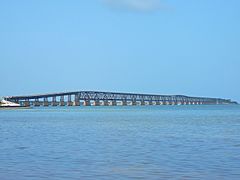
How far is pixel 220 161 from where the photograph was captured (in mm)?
22703

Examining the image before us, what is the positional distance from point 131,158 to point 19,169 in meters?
5.44

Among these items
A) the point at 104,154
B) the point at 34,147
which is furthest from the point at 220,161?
the point at 34,147

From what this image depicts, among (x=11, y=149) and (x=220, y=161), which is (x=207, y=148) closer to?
(x=220, y=161)

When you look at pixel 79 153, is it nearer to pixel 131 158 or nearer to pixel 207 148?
pixel 131 158

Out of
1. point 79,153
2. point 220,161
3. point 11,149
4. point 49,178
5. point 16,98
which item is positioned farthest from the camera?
point 16,98

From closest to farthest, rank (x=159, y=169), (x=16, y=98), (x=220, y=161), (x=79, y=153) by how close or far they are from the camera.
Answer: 1. (x=159, y=169)
2. (x=220, y=161)
3. (x=79, y=153)
4. (x=16, y=98)

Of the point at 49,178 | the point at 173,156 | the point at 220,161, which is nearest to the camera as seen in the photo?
the point at 49,178

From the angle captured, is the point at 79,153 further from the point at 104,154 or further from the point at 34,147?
the point at 34,147

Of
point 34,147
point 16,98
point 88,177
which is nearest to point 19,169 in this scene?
point 88,177

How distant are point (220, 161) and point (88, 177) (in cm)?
643

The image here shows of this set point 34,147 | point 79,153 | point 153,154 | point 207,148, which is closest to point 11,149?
point 34,147

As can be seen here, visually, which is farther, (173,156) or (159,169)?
(173,156)

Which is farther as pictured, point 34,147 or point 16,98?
point 16,98

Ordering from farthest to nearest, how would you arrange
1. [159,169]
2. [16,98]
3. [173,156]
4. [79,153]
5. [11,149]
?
[16,98] → [11,149] → [79,153] → [173,156] → [159,169]
